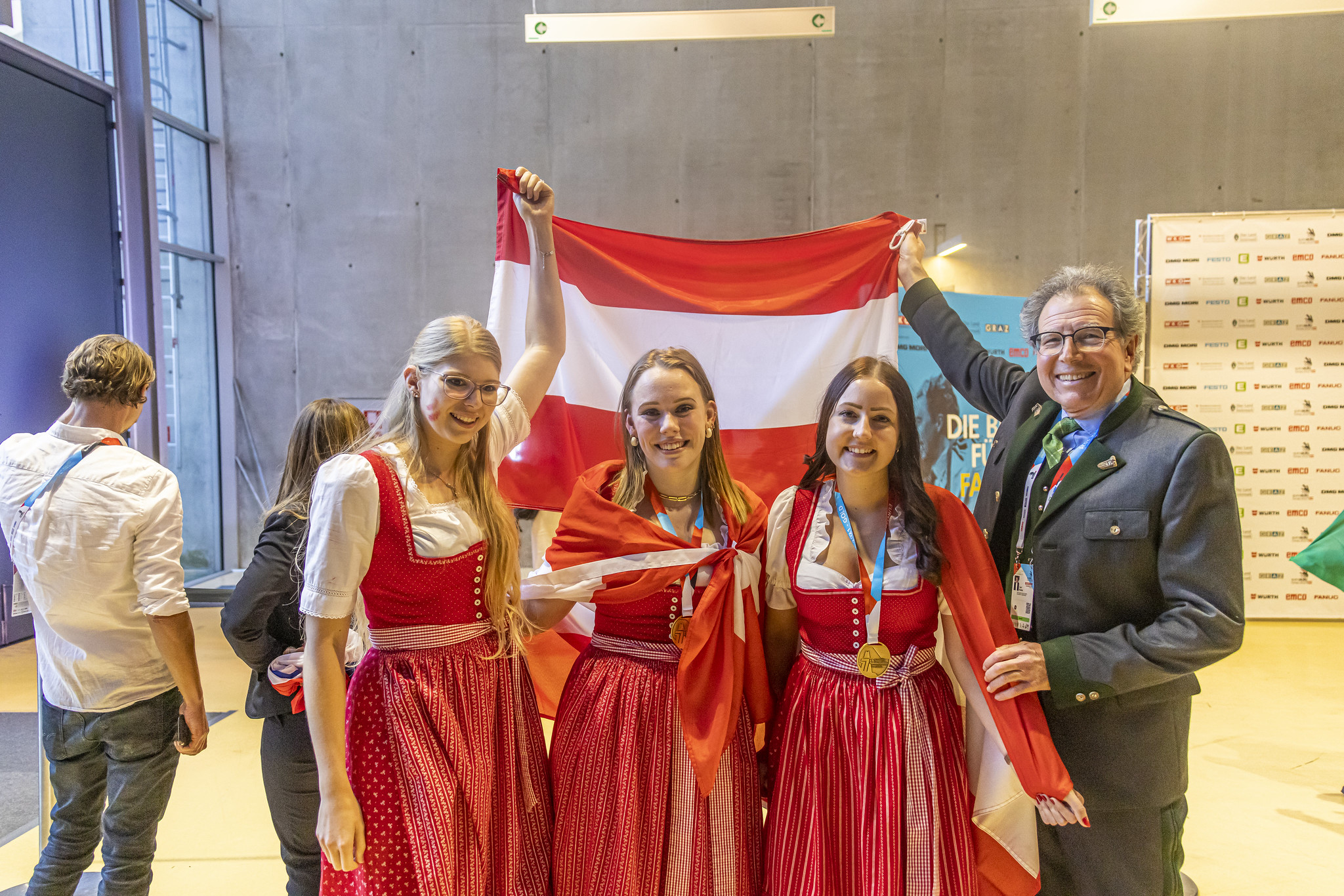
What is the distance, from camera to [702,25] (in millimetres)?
2869

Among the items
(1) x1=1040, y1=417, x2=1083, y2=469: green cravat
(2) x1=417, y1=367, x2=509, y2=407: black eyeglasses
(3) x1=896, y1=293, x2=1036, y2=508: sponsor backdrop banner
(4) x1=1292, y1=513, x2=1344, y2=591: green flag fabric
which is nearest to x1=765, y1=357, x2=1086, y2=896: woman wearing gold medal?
(1) x1=1040, y1=417, x2=1083, y2=469: green cravat

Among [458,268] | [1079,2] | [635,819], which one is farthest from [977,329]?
[635,819]

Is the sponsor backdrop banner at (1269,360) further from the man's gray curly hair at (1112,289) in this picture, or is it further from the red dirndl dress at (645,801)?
the red dirndl dress at (645,801)

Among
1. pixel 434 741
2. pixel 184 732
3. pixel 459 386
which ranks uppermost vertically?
pixel 459 386

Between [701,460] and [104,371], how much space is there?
1468 millimetres

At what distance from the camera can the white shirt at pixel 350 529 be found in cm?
133

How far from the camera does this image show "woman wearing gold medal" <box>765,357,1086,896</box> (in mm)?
1445

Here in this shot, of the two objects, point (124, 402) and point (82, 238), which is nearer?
point (124, 402)

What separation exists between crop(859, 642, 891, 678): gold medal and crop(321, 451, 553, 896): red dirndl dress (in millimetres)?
692

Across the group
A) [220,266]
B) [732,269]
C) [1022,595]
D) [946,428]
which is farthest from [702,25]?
[220,266]

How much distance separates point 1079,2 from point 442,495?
233 inches

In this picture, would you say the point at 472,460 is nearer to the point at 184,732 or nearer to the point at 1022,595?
the point at 184,732

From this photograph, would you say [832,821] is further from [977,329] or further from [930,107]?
[930,107]

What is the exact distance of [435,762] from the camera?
1377mm
